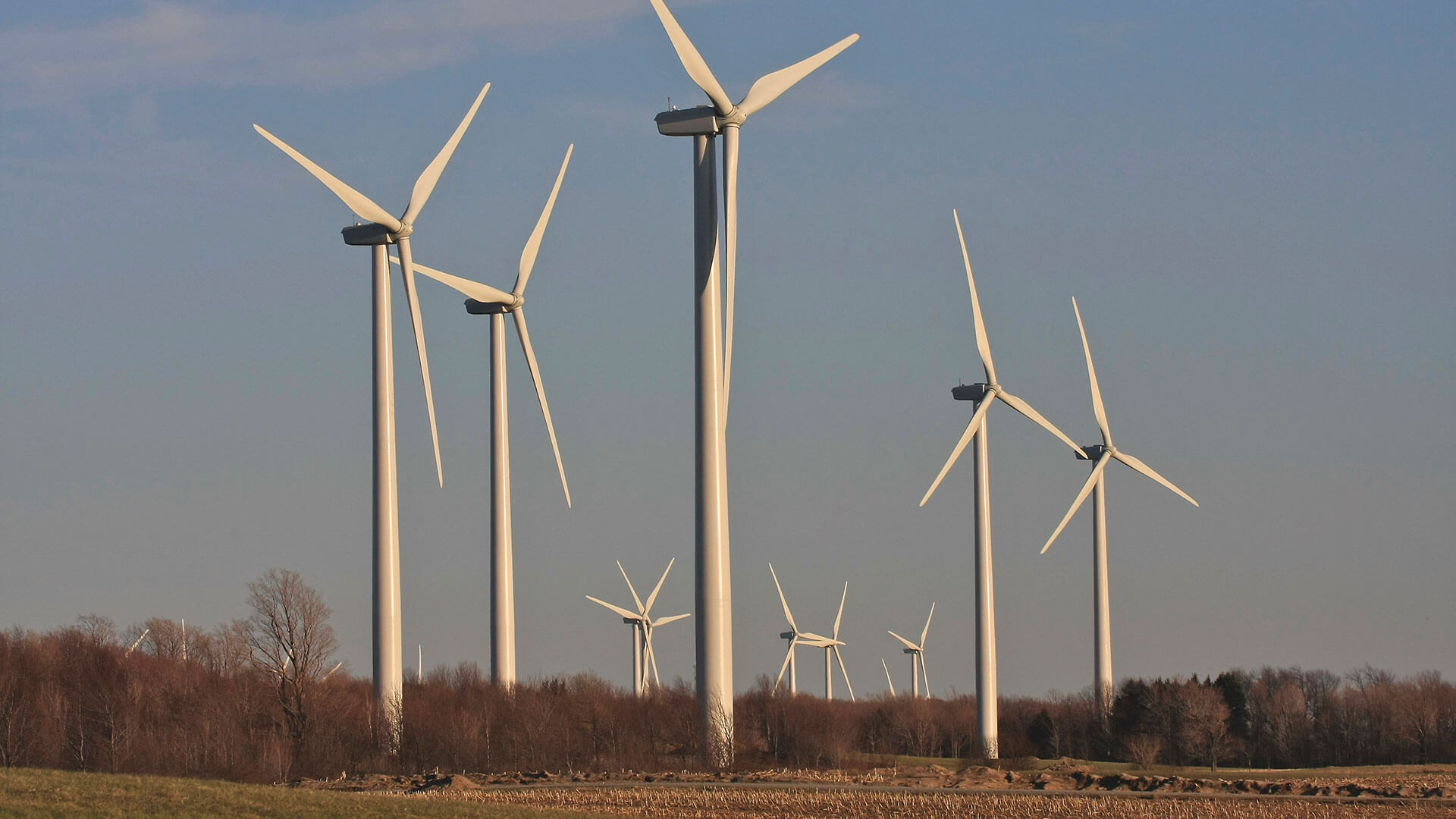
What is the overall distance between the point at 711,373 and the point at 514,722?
89.3 ft

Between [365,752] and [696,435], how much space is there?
72.9 ft

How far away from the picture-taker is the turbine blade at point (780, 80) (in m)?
65.1

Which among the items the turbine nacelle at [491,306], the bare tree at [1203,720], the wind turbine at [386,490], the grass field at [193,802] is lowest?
the bare tree at [1203,720]

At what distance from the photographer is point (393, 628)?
7369 cm

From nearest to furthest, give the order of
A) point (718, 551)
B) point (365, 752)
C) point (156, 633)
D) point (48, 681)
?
point (718, 551) < point (365, 752) < point (48, 681) < point (156, 633)

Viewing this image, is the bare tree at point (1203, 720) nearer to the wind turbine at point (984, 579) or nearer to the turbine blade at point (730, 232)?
the wind turbine at point (984, 579)

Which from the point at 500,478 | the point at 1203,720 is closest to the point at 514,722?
the point at 500,478

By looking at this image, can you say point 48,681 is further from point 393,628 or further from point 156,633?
point 156,633

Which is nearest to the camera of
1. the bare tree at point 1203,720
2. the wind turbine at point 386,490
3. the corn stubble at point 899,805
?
the corn stubble at point 899,805

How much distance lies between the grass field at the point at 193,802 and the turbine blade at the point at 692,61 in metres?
26.3

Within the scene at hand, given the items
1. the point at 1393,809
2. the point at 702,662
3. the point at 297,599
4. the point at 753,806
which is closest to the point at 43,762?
the point at 297,599

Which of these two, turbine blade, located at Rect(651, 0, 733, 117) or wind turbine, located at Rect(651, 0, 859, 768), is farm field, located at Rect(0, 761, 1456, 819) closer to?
wind turbine, located at Rect(651, 0, 859, 768)

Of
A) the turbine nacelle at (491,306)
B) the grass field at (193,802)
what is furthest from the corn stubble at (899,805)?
the turbine nacelle at (491,306)

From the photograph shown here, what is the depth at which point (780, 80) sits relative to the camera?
6600cm
